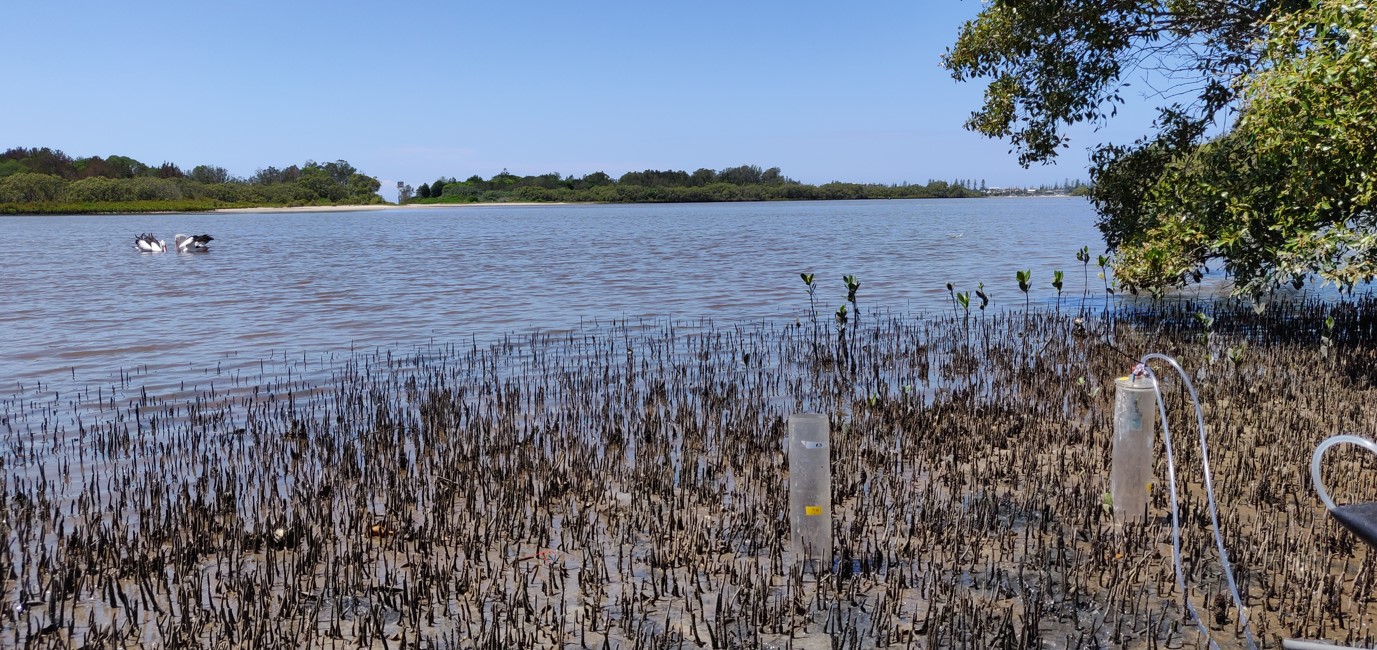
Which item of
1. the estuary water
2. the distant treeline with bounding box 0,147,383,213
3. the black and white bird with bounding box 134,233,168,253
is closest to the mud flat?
the estuary water

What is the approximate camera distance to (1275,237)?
9.41m

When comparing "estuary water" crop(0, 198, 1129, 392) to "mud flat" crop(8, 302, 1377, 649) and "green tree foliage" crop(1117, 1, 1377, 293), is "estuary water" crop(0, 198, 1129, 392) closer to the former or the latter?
"mud flat" crop(8, 302, 1377, 649)

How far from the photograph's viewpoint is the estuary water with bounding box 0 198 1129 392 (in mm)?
13164

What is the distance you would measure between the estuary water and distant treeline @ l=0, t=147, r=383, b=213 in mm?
63877

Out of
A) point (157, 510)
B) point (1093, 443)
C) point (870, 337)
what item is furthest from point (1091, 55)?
point (157, 510)

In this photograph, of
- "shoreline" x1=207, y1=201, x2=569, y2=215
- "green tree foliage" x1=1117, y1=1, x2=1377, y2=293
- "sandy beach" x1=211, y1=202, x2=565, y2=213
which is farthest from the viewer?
"sandy beach" x1=211, y1=202, x2=565, y2=213

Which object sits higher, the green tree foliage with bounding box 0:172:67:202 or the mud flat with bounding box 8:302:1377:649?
the green tree foliage with bounding box 0:172:67:202

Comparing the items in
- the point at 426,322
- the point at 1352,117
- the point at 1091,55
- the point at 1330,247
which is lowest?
the point at 426,322

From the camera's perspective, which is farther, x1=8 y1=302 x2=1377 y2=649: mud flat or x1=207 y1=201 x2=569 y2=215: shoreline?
x1=207 y1=201 x2=569 y2=215: shoreline

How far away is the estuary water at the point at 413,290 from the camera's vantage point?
1316cm

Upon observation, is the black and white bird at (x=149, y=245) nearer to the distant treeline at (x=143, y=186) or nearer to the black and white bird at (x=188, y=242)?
the black and white bird at (x=188, y=242)

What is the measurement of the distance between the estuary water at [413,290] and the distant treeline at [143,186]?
63.9m

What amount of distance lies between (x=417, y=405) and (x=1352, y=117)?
7.56 metres

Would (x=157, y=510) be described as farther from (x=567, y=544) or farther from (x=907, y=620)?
(x=907, y=620)
